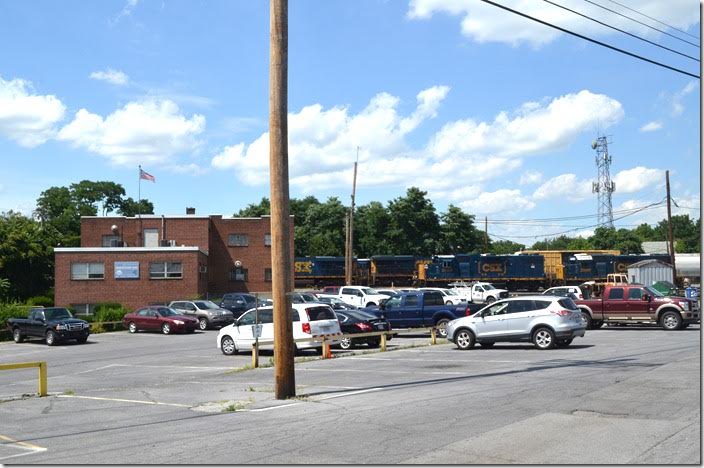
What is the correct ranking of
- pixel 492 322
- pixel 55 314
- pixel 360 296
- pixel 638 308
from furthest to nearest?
pixel 360 296 → pixel 55 314 → pixel 638 308 → pixel 492 322

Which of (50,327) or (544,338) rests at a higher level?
(544,338)

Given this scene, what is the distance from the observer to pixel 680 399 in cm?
1254

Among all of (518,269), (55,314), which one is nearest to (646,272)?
(518,269)

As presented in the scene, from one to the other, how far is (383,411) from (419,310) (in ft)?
60.9

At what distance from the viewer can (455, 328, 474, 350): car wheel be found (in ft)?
79.2

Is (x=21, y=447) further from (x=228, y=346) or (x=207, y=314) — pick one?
(x=207, y=314)

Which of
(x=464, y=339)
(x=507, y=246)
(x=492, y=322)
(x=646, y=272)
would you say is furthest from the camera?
(x=507, y=246)

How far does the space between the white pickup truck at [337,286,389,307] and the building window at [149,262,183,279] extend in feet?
44.0

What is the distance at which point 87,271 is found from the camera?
5350cm

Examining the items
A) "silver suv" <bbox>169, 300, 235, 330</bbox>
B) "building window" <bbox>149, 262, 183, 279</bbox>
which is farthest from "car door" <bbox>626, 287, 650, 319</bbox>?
"building window" <bbox>149, 262, 183, 279</bbox>

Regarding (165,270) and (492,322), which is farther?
(165,270)

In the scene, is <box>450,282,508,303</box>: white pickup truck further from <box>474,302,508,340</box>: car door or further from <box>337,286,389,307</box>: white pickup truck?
<box>474,302,508,340</box>: car door

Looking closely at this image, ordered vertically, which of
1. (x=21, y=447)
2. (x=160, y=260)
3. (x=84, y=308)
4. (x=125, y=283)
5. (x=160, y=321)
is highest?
(x=160, y=260)

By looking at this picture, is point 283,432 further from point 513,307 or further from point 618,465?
point 513,307
